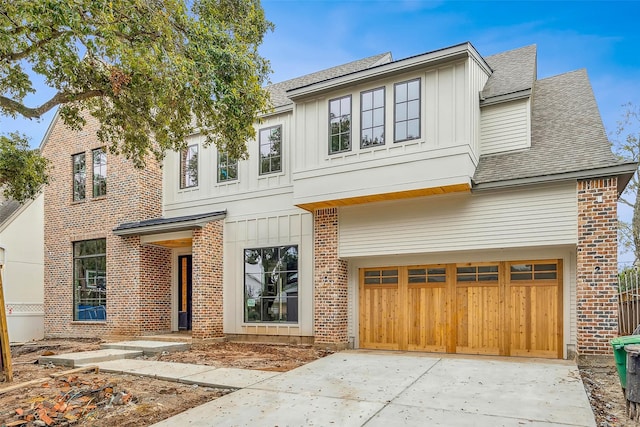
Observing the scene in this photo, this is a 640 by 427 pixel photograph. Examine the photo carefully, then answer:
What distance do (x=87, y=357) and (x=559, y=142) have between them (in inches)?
434

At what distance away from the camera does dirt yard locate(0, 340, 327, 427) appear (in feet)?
18.3

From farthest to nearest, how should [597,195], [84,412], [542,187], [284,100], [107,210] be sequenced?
[107,210]
[284,100]
[542,187]
[597,195]
[84,412]

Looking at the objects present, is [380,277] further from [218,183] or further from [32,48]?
[32,48]

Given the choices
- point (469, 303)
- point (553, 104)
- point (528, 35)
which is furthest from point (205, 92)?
point (528, 35)

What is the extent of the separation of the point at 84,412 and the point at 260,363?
3.70 m

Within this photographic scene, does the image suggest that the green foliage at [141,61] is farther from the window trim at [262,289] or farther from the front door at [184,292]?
the front door at [184,292]

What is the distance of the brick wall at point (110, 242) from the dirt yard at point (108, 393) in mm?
3419

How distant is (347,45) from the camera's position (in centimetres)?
2048

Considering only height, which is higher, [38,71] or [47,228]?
[38,71]

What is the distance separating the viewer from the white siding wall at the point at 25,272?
1565 cm

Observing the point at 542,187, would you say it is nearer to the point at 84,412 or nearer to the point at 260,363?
the point at 260,363

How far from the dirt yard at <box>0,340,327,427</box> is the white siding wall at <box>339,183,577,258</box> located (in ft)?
9.95

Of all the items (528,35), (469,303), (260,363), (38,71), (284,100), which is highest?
(528,35)

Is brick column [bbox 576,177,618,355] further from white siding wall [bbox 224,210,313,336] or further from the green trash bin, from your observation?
white siding wall [bbox 224,210,313,336]
